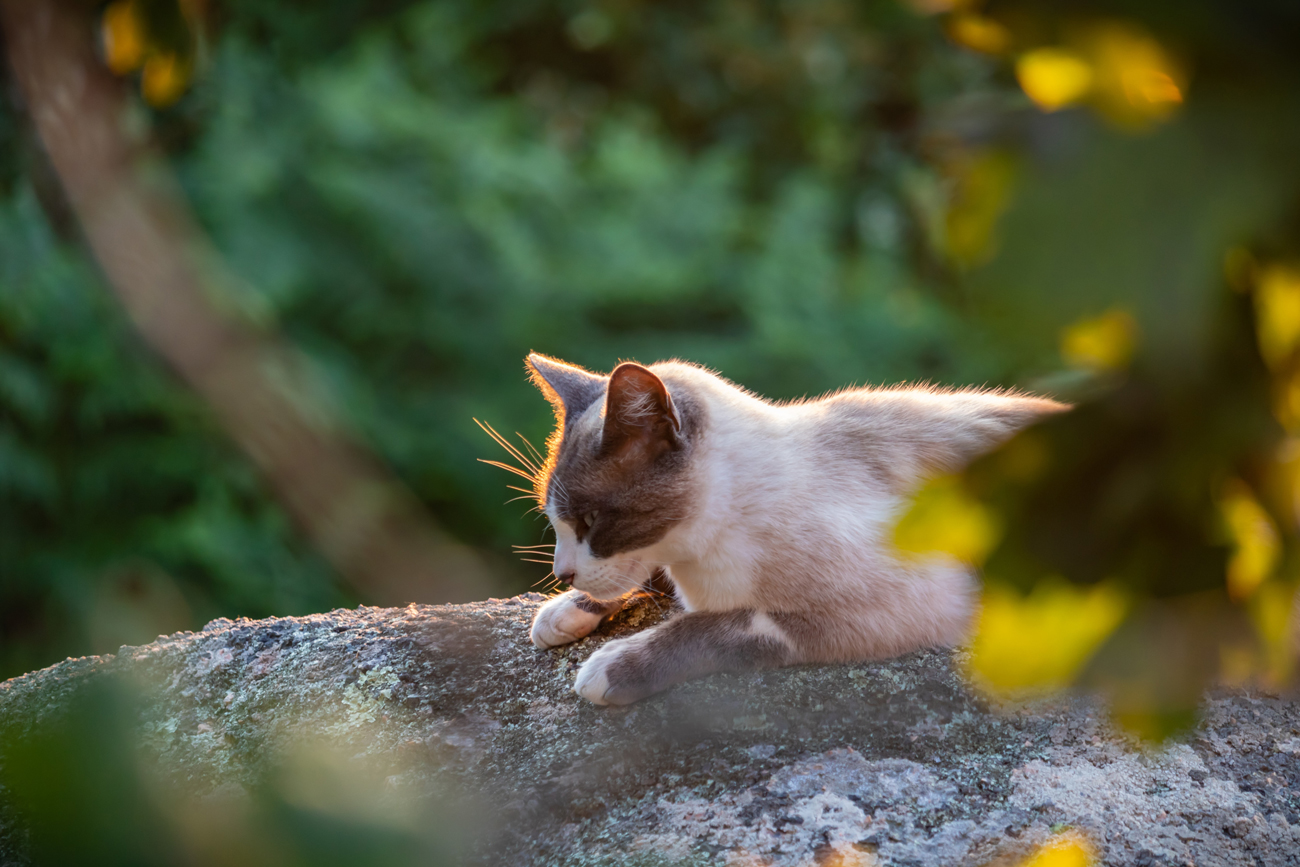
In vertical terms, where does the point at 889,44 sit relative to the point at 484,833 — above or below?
above

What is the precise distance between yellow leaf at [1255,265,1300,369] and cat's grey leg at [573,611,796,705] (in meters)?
1.29

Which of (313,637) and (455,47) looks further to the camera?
(455,47)

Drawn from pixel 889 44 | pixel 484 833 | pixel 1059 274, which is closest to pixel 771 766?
pixel 484 833

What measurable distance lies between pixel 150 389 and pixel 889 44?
16.0 feet

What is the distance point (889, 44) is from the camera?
20.5 ft

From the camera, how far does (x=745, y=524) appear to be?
5.92 feet

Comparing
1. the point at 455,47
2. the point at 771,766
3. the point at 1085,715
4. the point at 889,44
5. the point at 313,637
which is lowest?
the point at 1085,715

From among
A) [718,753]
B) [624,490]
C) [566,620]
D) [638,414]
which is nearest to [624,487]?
[624,490]

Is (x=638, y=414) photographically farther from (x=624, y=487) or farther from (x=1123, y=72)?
(x=1123, y=72)

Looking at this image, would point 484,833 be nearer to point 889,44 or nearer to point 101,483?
point 101,483

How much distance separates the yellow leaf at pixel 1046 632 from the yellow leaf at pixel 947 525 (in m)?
0.03

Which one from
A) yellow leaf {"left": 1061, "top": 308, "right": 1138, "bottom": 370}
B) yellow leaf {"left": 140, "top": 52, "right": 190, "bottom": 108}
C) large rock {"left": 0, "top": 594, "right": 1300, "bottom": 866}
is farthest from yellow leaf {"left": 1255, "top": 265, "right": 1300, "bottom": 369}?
large rock {"left": 0, "top": 594, "right": 1300, "bottom": 866}

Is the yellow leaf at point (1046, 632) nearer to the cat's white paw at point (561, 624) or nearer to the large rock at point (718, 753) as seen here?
the large rock at point (718, 753)

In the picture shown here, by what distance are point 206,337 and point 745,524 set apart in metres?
2.91
